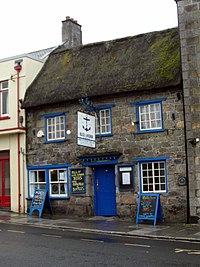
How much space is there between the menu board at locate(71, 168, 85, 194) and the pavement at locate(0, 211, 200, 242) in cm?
125

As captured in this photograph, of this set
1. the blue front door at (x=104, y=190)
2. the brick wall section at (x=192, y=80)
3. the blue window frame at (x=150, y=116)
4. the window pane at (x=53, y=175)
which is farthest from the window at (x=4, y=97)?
the brick wall section at (x=192, y=80)

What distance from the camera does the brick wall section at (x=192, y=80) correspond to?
53.1ft

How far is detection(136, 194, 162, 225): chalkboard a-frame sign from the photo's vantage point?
648 inches

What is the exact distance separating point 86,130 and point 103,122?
153 cm

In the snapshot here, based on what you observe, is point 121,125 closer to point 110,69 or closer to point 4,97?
point 110,69

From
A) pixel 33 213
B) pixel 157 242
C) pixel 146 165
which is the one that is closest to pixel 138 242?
pixel 157 242

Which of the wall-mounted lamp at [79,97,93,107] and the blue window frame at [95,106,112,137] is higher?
the wall-mounted lamp at [79,97,93,107]

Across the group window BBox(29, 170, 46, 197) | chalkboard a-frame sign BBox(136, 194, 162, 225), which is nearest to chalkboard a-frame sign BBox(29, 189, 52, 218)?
window BBox(29, 170, 46, 197)

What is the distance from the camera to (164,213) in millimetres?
17000

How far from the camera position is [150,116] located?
58.8ft

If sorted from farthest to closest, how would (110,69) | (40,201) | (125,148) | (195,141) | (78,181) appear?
1. (40,201)
2. (110,69)
3. (78,181)
4. (125,148)
5. (195,141)

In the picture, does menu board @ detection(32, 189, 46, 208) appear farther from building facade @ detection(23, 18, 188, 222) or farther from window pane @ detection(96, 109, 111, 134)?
window pane @ detection(96, 109, 111, 134)

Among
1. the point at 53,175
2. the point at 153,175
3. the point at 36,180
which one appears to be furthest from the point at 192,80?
the point at 36,180

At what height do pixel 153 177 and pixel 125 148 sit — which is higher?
pixel 125 148
